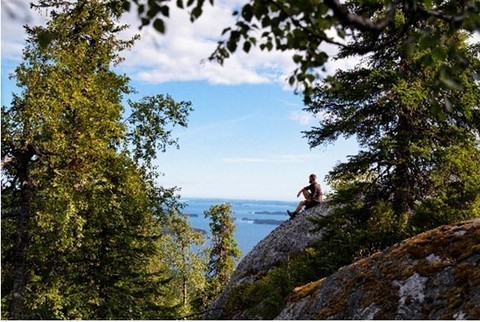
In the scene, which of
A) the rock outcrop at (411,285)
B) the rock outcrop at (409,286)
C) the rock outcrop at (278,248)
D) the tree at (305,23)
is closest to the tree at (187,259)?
the rock outcrop at (278,248)

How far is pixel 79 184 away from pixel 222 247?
1373 inches

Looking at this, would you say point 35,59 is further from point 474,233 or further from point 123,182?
point 474,233

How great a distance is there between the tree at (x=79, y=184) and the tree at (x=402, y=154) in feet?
25.2

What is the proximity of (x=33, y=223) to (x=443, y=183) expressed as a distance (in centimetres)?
1282

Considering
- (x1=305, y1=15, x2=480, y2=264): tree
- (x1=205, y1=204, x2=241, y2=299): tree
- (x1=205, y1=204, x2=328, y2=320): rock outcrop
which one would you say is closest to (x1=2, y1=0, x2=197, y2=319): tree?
(x1=205, y1=204, x2=328, y2=320): rock outcrop

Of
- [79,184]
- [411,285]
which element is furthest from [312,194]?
[411,285]

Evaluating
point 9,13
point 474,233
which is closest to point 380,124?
point 474,233

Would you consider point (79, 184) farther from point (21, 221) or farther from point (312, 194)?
point (312, 194)

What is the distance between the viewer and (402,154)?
14398mm

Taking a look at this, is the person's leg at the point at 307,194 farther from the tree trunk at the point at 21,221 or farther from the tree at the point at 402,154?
the tree trunk at the point at 21,221

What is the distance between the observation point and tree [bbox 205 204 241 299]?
48750 mm

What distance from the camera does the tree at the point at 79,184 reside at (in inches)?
600

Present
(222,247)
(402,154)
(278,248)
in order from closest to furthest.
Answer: (402,154) → (278,248) → (222,247)

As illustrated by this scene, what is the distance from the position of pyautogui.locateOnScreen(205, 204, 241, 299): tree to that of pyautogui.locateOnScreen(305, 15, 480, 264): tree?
113ft
